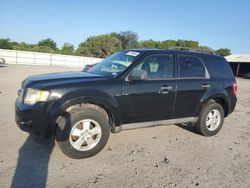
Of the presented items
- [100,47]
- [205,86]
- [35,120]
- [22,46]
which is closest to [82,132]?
[35,120]

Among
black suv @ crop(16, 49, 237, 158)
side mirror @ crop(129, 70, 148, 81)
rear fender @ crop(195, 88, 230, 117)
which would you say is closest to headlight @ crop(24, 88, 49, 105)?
black suv @ crop(16, 49, 237, 158)

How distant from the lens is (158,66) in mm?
4965

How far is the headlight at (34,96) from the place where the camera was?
3.80 m

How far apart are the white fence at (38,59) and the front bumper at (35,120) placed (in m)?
35.2

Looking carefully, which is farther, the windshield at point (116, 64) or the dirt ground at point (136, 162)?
the windshield at point (116, 64)

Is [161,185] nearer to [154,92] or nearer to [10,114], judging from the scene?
[154,92]

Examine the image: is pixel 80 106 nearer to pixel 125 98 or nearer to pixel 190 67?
pixel 125 98

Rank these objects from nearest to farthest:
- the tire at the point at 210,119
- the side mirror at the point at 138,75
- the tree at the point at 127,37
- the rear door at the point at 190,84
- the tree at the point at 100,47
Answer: the side mirror at the point at 138,75 → the rear door at the point at 190,84 → the tire at the point at 210,119 → the tree at the point at 100,47 → the tree at the point at 127,37

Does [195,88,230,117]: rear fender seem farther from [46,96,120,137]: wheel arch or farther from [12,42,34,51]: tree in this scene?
[12,42,34,51]: tree

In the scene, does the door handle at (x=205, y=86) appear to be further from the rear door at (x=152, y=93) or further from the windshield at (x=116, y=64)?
the windshield at (x=116, y=64)

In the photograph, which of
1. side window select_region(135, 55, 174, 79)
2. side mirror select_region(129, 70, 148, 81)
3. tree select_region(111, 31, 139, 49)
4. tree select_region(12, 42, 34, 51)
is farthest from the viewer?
tree select_region(111, 31, 139, 49)

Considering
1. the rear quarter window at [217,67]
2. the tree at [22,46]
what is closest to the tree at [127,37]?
the tree at [22,46]

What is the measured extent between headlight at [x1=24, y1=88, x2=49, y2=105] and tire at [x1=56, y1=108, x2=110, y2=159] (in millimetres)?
447

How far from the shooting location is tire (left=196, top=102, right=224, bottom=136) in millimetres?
5488
